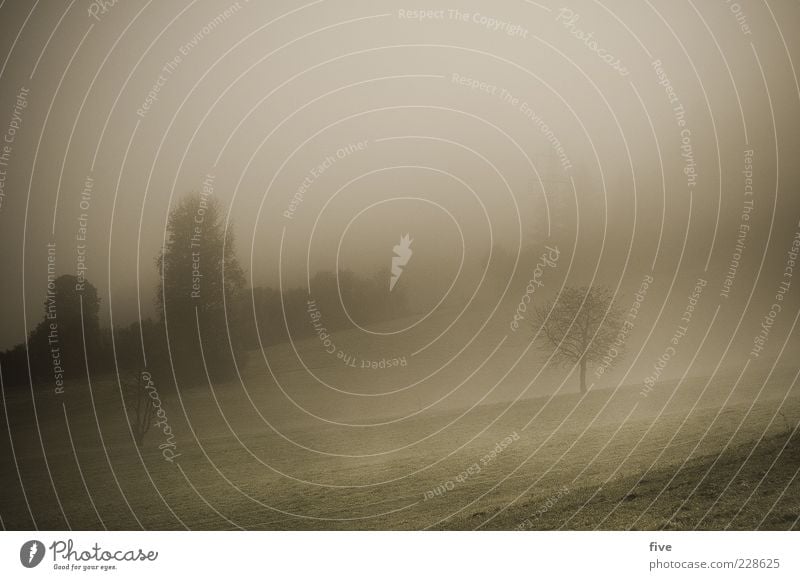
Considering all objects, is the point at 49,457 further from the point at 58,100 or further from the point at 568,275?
the point at 568,275

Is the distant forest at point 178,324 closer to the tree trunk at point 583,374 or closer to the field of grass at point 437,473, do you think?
the field of grass at point 437,473

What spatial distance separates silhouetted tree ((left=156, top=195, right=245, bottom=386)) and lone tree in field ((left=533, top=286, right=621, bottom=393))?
323 centimetres

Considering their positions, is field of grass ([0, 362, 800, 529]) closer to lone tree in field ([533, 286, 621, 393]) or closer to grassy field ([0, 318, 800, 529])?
grassy field ([0, 318, 800, 529])

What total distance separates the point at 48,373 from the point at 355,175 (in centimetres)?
366

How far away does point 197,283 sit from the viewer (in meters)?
6.14

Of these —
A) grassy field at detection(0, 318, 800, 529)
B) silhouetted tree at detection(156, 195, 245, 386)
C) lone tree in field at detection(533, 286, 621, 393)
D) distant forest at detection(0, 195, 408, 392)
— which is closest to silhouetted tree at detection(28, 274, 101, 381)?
distant forest at detection(0, 195, 408, 392)

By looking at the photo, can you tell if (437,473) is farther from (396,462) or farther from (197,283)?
(197,283)

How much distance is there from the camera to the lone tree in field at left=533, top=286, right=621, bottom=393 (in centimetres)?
646

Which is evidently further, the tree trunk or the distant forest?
the tree trunk

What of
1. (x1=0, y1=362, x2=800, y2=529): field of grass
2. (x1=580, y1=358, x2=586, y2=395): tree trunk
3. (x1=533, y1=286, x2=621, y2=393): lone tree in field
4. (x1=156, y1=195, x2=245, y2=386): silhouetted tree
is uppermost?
(x1=156, y1=195, x2=245, y2=386): silhouetted tree
